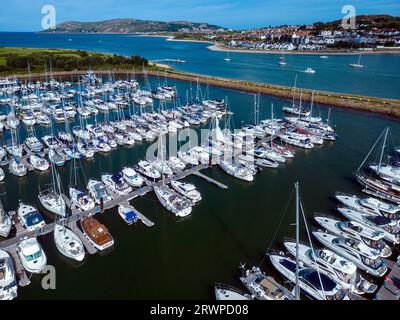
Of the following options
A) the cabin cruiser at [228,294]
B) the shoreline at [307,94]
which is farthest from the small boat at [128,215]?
the shoreline at [307,94]

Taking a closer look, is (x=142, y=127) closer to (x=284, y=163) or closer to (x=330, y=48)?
(x=284, y=163)

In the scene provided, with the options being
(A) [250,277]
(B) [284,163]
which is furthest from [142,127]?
(A) [250,277]

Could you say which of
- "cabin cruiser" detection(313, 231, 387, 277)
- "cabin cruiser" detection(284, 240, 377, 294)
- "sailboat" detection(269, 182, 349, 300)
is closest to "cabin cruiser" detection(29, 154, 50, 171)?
"sailboat" detection(269, 182, 349, 300)

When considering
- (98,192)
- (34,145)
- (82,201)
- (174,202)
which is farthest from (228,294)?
(34,145)

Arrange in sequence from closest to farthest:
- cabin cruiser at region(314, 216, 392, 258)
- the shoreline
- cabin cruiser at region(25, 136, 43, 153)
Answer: cabin cruiser at region(314, 216, 392, 258) → cabin cruiser at region(25, 136, 43, 153) → the shoreline

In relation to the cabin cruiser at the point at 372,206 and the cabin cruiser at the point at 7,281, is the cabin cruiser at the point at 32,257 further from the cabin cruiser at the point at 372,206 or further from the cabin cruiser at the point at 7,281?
the cabin cruiser at the point at 372,206

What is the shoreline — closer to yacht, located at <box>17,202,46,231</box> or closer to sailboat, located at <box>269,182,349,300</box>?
sailboat, located at <box>269,182,349,300</box>

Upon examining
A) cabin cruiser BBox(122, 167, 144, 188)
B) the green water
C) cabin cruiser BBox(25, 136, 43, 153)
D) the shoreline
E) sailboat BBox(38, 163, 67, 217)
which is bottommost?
the green water
